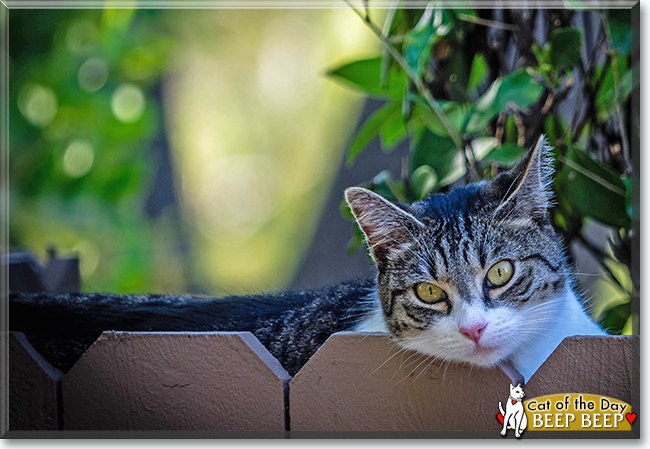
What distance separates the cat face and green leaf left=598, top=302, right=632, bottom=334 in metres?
0.28

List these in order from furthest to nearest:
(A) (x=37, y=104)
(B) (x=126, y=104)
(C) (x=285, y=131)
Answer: (C) (x=285, y=131) → (B) (x=126, y=104) → (A) (x=37, y=104)

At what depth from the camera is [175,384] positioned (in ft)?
3.26

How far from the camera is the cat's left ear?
97cm

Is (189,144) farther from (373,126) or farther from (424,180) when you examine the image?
(424,180)

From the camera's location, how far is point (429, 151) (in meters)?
1.34

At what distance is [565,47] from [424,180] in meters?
0.40

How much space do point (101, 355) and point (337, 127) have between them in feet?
8.20

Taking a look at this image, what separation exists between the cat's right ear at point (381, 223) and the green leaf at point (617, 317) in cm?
54

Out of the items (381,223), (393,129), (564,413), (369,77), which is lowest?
(564,413)

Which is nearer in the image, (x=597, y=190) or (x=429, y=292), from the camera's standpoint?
(x=429, y=292)

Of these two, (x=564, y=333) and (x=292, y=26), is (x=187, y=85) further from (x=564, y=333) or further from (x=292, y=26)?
(x=564, y=333)

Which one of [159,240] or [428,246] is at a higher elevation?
[428,246]

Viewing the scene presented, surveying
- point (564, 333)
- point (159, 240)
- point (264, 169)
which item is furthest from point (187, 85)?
point (564, 333)

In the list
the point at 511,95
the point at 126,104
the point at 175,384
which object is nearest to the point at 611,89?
the point at 511,95
